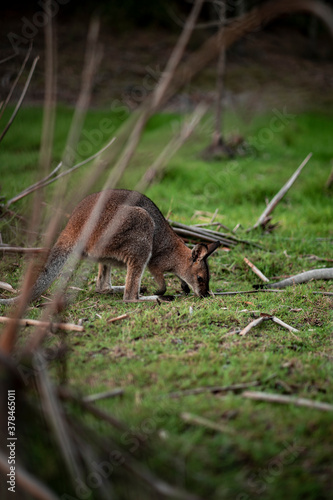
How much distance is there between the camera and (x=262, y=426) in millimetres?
2279

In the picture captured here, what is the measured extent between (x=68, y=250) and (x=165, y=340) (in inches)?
47.8

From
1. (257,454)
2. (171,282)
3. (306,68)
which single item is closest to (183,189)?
(171,282)

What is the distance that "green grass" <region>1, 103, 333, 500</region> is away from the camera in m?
2.06

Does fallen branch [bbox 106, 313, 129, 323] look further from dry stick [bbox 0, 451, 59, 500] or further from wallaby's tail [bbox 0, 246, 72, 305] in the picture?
dry stick [bbox 0, 451, 59, 500]

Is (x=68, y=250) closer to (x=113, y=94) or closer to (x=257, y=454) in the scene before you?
(x=257, y=454)

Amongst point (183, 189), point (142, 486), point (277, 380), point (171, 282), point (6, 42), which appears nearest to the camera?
point (142, 486)

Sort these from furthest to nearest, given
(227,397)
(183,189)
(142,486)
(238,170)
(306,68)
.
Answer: (306,68) < (238,170) < (183,189) < (227,397) < (142,486)

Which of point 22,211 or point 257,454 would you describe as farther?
point 22,211

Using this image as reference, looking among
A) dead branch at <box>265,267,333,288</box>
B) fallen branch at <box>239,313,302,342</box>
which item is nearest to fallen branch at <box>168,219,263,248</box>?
dead branch at <box>265,267,333,288</box>

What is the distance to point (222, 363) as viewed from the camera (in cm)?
296

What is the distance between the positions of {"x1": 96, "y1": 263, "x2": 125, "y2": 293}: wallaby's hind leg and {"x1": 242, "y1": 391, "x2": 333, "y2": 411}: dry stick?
2.31m

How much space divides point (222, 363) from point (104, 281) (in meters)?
1.96

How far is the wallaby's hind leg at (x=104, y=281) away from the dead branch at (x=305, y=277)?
146 cm

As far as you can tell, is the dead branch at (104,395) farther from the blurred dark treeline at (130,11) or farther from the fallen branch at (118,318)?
the blurred dark treeline at (130,11)
